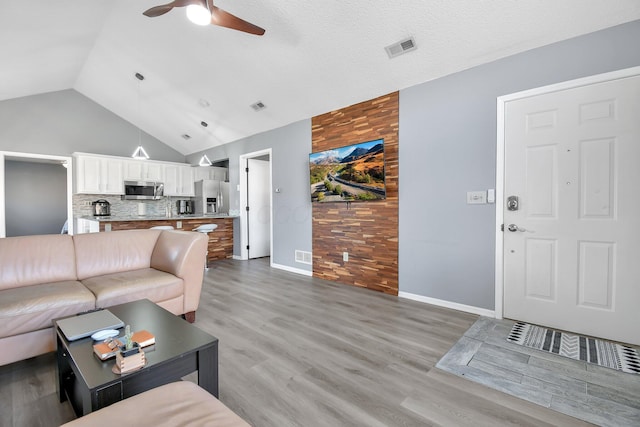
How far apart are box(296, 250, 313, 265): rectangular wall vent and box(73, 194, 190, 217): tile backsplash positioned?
4232 millimetres

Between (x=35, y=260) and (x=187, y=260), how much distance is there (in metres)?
1.21

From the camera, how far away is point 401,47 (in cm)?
298

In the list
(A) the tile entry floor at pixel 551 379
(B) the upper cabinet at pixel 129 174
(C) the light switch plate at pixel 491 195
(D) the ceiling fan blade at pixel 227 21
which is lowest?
(A) the tile entry floor at pixel 551 379

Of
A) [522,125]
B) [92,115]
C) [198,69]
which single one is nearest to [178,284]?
[198,69]

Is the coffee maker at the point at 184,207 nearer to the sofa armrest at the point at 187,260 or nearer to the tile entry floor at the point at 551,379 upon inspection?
the sofa armrest at the point at 187,260

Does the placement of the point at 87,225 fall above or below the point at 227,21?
below

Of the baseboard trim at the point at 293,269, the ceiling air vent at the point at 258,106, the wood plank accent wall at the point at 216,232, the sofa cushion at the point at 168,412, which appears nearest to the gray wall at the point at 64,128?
the wood plank accent wall at the point at 216,232

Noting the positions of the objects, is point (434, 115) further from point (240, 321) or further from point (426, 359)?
point (240, 321)

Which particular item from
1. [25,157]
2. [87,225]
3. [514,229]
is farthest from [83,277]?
[25,157]

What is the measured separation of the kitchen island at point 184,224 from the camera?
16.3 feet

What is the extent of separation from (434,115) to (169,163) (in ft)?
20.3

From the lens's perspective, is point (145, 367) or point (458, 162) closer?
point (145, 367)

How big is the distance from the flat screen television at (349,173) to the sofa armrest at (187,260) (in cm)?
194

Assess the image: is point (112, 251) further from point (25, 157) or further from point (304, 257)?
point (25, 157)
